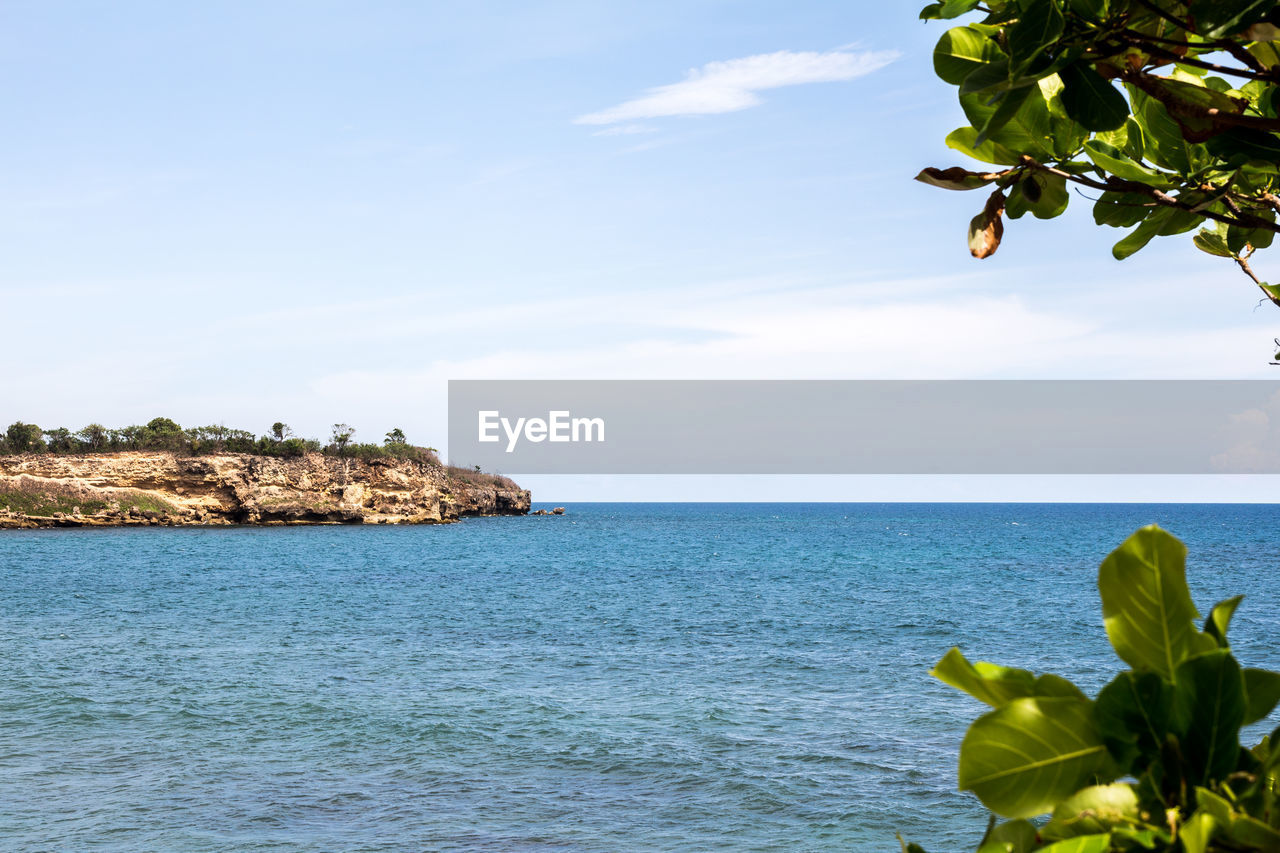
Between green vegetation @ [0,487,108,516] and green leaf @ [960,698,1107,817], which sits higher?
green leaf @ [960,698,1107,817]

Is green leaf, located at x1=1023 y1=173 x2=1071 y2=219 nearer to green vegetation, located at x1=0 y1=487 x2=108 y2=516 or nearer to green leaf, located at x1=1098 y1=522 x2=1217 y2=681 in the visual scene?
green leaf, located at x1=1098 y1=522 x2=1217 y2=681

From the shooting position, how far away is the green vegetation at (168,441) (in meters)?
72.2

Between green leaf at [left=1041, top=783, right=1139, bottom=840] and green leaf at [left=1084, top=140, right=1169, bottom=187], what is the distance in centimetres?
125

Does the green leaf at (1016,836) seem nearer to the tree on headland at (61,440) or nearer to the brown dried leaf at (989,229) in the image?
the brown dried leaf at (989,229)

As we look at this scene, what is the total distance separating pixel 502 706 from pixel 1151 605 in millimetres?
17617

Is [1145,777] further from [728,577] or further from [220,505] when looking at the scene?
[220,505]

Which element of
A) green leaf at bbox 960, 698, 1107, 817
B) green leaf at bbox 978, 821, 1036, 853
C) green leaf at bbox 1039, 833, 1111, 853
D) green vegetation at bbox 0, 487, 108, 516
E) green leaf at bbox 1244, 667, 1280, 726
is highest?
green leaf at bbox 1244, 667, 1280, 726

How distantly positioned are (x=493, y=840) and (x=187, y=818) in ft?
13.3

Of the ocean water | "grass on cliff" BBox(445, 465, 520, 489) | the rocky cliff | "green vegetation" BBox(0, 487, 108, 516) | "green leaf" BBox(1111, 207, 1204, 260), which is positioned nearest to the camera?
"green leaf" BBox(1111, 207, 1204, 260)

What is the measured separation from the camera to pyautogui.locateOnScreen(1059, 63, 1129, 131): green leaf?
1386 mm

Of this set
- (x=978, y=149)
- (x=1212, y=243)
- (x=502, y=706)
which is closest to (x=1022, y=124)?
(x=978, y=149)

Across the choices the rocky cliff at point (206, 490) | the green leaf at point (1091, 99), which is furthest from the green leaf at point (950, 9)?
the rocky cliff at point (206, 490)

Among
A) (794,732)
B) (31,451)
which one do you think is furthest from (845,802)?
(31,451)

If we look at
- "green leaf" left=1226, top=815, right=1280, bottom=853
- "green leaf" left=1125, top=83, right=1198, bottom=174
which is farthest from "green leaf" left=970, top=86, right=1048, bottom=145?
"green leaf" left=1226, top=815, right=1280, bottom=853
